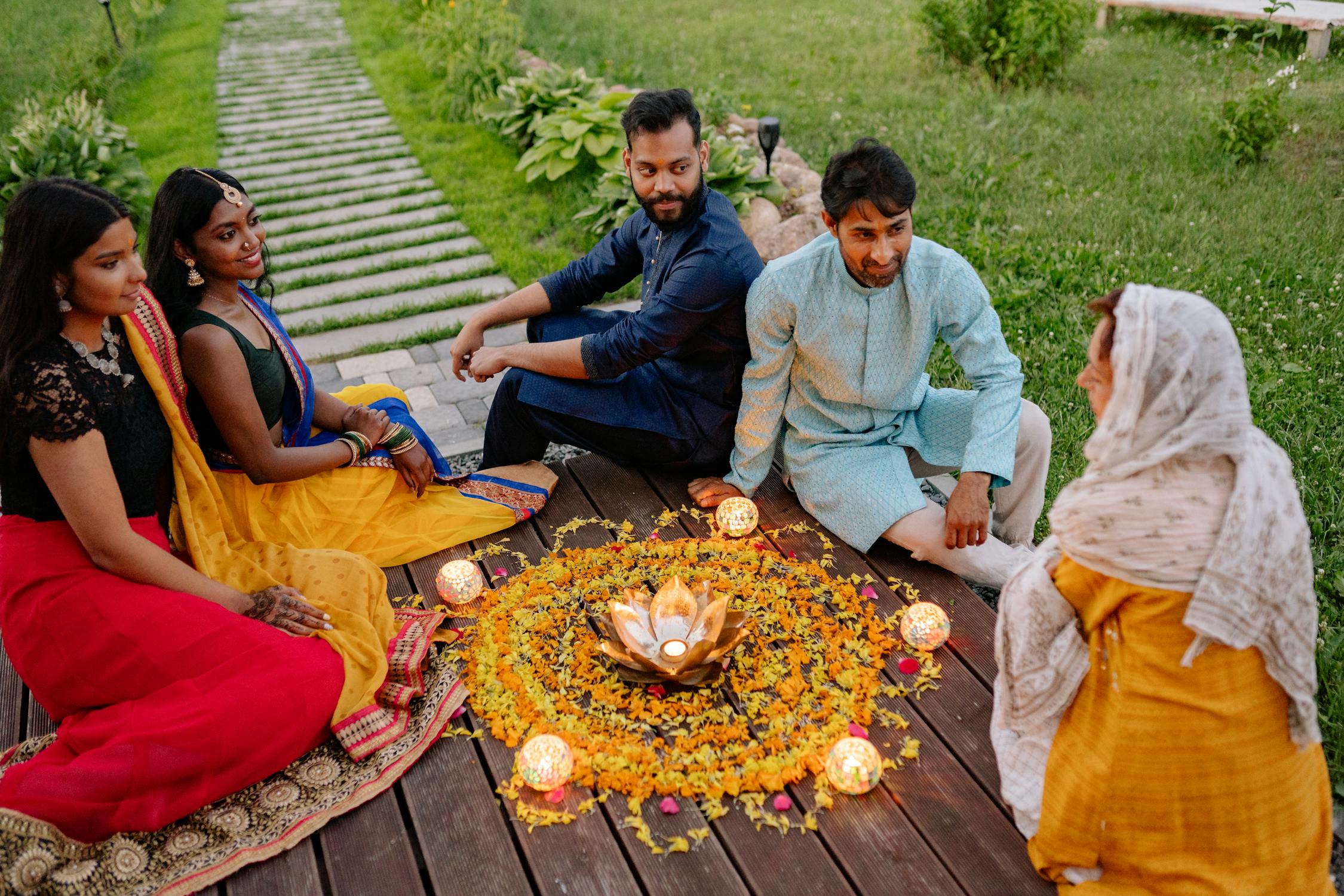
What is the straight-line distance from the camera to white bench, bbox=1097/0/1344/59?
7891mm

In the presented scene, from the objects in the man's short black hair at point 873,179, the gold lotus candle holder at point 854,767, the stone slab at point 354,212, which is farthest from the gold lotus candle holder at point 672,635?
the stone slab at point 354,212

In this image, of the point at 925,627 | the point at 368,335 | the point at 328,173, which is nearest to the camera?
the point at 925,627

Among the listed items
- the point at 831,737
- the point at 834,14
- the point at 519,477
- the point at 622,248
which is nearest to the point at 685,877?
the point at 831,737

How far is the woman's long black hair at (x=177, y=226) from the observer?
3.00m

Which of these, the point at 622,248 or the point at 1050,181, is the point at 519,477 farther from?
the point at 1050,181

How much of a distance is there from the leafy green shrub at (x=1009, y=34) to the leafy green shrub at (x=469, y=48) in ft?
12.6

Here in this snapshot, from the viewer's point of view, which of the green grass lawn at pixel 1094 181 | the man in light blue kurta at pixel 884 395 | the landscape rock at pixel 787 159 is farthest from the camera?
the landscape rock at pixel 787 159

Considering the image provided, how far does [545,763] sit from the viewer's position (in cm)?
258

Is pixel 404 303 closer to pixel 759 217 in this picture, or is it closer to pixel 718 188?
pixel 718 188

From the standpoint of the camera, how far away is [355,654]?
9.37ft

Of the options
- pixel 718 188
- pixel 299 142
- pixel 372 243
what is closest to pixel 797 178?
pixel 718 188

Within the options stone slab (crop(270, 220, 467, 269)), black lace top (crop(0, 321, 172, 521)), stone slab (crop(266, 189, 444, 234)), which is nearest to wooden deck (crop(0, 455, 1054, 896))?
black lace top (crop(0, 321, 172, 521))

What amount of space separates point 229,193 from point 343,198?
15.1 feet

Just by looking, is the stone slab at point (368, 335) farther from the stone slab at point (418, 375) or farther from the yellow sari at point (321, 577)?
the yellow sari at point (321, 577)
